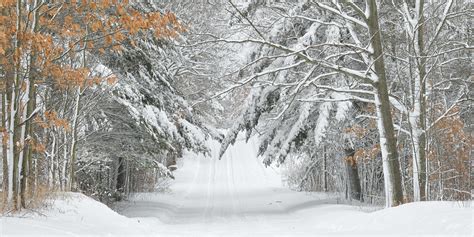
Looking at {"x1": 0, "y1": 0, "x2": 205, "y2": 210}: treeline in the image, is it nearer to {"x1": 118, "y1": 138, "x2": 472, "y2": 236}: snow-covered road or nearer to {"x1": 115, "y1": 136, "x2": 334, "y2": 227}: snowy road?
{"x1": 115, "y1": 136, "x2": 334, "y2": 227}: snowy road

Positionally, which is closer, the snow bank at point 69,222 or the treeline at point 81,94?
the snow bank at point 69,222

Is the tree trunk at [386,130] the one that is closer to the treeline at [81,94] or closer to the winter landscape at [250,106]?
the winter landscape at [250,106]

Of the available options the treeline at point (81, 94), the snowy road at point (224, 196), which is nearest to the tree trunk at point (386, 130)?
the snowy road at point (224, 196)

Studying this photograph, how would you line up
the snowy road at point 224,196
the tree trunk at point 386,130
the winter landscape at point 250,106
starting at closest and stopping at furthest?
the winter landscape at point 250,106 < the tree trunk at point 386,130 < the snowy road at point 224,196

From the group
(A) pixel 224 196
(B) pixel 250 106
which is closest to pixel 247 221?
(B) pixel 250 106

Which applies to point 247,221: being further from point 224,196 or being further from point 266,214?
point 224,196

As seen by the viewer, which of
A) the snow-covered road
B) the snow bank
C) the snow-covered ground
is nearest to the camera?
the snow bank

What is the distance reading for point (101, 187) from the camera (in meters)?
18.1

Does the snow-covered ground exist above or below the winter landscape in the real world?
below

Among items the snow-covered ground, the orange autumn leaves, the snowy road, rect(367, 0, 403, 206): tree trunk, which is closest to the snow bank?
the snow-covered ground

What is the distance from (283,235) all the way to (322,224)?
186 centimetres

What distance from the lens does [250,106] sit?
1441 centimetres

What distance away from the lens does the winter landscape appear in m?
7.86

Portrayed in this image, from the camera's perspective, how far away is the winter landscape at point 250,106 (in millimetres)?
7863
